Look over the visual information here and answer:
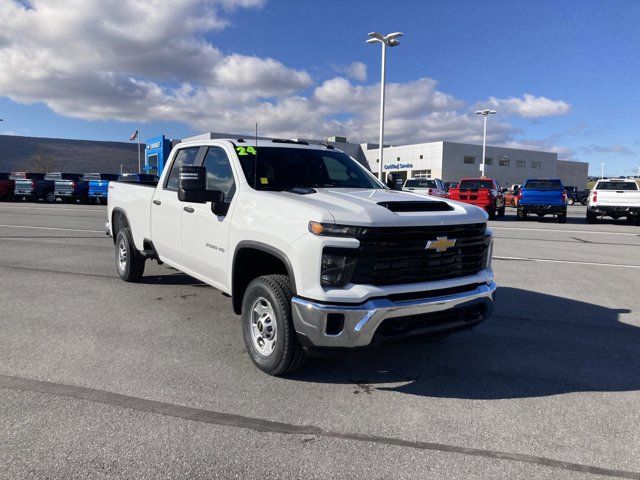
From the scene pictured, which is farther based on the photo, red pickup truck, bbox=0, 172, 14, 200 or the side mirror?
red pickup truck, bbox=0, 172, 14, 200

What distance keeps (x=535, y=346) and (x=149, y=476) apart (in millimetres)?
3696

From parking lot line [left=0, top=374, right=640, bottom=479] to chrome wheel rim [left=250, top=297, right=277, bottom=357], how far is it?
0.76 metres

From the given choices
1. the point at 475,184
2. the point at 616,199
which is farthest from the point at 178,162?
the point at 616,199

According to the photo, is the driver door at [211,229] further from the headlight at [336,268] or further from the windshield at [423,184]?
the windshield at [423,184]

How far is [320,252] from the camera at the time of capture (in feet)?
11.3

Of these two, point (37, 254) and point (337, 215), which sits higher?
point (337, 215)

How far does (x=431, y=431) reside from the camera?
3.21 meters

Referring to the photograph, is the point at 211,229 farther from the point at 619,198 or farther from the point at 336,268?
the point at 619,198

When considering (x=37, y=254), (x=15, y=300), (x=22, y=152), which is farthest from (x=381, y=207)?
(x=22, y=152)

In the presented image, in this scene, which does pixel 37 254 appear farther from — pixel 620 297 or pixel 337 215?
pixel 620 297

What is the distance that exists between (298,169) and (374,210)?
162 cm

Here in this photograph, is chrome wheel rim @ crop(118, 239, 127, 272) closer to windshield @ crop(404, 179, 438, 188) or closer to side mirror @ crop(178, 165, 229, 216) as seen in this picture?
side mirror @ crop(178, 165, 229, 216)

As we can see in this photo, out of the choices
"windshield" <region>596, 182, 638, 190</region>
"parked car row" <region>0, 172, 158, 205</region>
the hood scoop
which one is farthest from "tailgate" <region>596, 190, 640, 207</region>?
"parked car row" <region>0, 172, 158, 205</region>

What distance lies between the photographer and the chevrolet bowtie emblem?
373 centimetres
